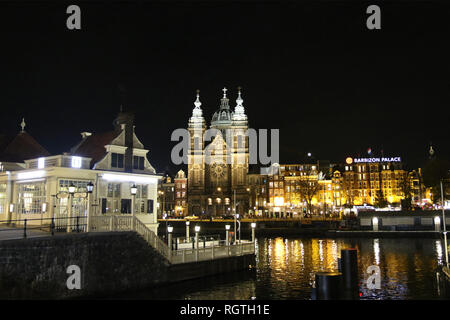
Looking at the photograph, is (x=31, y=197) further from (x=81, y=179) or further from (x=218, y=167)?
(x=218, y=167)

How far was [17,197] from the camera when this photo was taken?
121 feet

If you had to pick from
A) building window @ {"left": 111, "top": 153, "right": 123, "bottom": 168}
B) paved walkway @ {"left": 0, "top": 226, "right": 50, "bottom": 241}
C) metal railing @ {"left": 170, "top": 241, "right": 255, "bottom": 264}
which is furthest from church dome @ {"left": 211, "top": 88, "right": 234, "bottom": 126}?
paved walkway @ {"left": 0, "top": 226, "right": 50, "bottom": 241}

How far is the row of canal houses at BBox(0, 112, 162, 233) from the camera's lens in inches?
1347

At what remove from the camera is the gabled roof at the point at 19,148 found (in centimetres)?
4232

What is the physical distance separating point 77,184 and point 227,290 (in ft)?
50.3

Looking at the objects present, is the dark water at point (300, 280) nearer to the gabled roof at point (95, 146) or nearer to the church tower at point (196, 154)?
the gabled roof at point (95, 146)

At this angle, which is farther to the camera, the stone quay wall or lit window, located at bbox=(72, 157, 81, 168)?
lit window, located at bbox=(72, 157, 81, 168)

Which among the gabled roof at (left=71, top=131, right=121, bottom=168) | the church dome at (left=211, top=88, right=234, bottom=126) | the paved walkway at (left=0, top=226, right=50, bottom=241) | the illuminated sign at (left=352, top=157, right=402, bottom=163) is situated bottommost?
the paved walkway at (left=0, top=226, right=50, bottom=241)

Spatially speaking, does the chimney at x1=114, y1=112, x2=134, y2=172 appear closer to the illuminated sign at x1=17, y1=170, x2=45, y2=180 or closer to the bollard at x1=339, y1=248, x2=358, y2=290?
the illuminated sign at x1=17, y1=170, x2=45, y2=180

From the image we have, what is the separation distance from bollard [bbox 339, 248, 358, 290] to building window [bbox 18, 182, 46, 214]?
24.1 meters

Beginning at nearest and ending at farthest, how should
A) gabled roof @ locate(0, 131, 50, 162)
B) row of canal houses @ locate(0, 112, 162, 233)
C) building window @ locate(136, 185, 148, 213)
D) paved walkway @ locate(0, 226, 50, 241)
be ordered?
1. paved walkway @ locate(0, 226, 50, 241)
2. row of canal houses @ locate(0, 112, 162, 233)
3. building window @ locate(136, 185, 148, 213)
4. gabled roof @ locate(0, 131, 50, 162)

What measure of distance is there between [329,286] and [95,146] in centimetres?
2929
